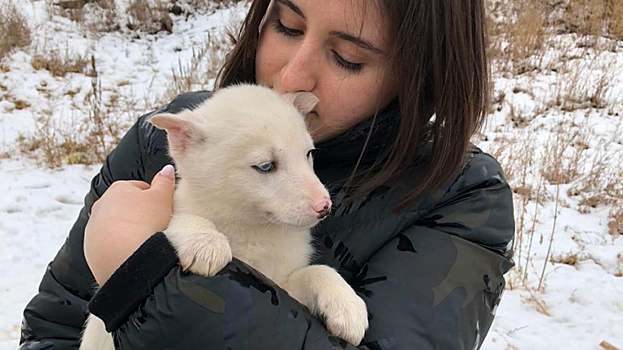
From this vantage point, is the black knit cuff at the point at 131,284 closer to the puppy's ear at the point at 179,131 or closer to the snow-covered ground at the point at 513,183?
the puppy's ear at the point at 179,131

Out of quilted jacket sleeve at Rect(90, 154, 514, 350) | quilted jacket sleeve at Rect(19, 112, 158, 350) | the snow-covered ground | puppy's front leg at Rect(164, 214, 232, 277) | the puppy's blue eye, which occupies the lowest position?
the snow-covered ground

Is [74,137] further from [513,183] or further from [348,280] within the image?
[348,280]

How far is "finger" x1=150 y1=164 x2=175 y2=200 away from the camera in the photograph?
1.59m

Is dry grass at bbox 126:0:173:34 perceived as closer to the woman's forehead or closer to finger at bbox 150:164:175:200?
finger at bbox 150:164:175:200

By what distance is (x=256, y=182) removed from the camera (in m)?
1.62

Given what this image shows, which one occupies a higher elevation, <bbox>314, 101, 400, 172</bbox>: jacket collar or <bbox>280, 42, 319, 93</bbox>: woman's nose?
<bbox>280, 42, 319, 93</bbox>: woman's nose

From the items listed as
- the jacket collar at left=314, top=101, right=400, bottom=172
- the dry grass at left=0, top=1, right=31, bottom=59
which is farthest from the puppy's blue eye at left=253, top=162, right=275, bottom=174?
the dry grass at left=0, top=1, right=31, bottom=59

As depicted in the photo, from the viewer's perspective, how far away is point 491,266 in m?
1.46

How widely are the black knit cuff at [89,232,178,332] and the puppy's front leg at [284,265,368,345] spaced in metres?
0.40

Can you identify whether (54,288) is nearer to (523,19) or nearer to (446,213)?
(446,213)

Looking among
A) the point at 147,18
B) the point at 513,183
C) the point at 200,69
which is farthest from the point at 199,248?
the point at 147,18

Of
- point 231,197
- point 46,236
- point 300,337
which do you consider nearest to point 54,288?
point 231,197

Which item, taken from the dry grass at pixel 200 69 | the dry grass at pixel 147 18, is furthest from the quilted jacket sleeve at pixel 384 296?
the dry grass at pixel 147 18

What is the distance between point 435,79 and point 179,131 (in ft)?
2.48
